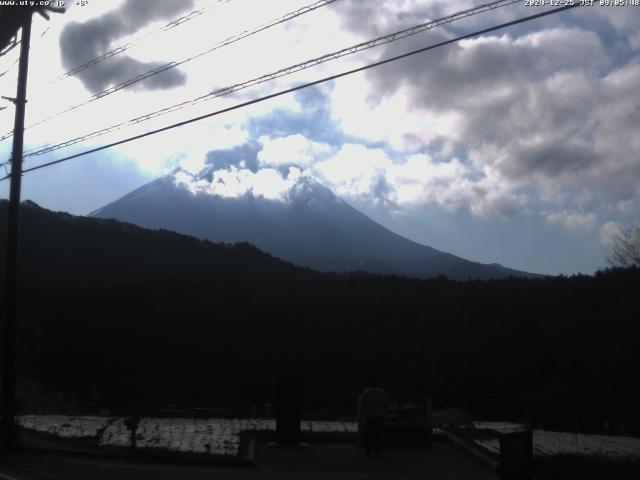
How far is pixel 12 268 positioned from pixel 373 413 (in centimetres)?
869

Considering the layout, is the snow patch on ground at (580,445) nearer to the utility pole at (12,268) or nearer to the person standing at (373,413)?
the person standing at (373,413)

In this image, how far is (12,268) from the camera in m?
17.8

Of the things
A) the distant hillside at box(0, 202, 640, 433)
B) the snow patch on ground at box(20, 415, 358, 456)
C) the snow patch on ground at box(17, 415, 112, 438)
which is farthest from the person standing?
the distant hillside at box(0, 202, 640, 433)

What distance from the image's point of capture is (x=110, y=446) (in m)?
16.1

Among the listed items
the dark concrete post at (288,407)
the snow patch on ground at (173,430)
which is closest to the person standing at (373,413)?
the dark concrete post at (288,407)

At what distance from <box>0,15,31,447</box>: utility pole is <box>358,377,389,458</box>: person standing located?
7.34m

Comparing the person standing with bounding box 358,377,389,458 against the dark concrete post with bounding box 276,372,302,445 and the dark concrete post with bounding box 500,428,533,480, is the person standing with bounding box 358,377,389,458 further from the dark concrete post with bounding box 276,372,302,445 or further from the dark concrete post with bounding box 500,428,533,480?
the dark concrete post with bounding box 500,428,533,480

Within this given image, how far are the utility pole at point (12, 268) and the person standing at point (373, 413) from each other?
7.34 meters

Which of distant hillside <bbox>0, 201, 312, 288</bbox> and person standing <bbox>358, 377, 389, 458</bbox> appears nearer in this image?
person standing <bbox>358, 377, 389, 458</bbox>

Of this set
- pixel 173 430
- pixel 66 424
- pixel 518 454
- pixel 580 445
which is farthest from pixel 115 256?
pixel 518 454

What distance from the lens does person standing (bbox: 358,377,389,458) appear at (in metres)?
14.5

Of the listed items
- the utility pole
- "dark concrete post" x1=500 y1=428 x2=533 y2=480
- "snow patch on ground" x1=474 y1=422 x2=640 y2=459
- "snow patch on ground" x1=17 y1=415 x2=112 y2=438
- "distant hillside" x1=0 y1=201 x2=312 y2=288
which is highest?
"distant hillside" x1=0 y1=201 x2=312 y2=288

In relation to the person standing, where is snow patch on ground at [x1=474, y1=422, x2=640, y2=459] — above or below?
below

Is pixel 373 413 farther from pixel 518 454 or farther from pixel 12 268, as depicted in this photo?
pixel 12 268
